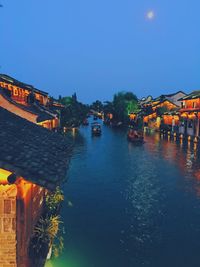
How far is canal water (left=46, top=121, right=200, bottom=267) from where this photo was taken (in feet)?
44.1

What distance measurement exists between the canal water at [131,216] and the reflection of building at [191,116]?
2968 centimetres

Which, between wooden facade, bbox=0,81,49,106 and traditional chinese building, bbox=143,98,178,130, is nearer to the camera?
wooden facade, bbox=0,81,49,106

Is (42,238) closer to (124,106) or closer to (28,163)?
(28,163)

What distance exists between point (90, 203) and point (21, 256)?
538 inches

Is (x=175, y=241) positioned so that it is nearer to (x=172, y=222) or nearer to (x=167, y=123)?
(x=172, y=222)

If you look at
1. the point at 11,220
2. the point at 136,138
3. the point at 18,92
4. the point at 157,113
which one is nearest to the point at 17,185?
the point at 11,220

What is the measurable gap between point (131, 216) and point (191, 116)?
162ft

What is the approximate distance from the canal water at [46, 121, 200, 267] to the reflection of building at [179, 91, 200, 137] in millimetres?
29677

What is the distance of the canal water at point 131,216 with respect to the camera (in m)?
13.4

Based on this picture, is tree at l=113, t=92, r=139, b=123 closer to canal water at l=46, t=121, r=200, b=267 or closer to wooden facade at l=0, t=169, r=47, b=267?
canal water at l=46, t=121, r=200, b=267

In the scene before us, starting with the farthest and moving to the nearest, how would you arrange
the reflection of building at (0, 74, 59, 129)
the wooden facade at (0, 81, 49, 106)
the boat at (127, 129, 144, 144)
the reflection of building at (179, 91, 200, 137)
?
the reflection of building at (179, 91, 200, 137) < the boat at (127, 129, 144, 144) < the wooden facade at (0, 81, 49, 106) < the reflection of building at (0, 74, 59, 129)

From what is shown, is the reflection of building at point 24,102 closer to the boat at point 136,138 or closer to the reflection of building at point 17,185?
the reflection of building at point 17,185

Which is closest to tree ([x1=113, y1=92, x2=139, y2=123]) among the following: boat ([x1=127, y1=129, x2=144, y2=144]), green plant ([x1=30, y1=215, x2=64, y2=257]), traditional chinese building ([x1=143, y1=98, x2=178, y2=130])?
traditional chinese building ([x1=143, y1=98, x2=178, y2=130])

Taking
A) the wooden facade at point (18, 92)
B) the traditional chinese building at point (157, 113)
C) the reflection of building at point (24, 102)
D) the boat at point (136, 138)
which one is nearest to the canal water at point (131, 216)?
the reflection of building at point (24, 102)
